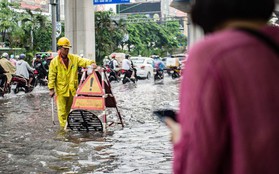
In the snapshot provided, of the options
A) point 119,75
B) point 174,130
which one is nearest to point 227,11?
Answer: point 174,130

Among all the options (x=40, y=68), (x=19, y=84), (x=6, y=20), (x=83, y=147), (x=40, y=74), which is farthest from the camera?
(x=6, y=20)

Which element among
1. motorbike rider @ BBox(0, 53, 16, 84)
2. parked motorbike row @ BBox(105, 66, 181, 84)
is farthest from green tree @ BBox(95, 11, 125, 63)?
motorbike rider @ BBox(0, 53, 16, 84)

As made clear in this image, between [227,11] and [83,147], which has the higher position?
[227,11]

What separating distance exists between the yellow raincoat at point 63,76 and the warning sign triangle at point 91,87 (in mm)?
176

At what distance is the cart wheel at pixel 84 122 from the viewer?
8.99m

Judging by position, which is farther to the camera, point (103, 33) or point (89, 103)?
point (103, 33)

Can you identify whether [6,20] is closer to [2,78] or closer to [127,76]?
[127,76]

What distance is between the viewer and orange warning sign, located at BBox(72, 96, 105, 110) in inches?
356

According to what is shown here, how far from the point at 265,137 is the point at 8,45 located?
43160mm

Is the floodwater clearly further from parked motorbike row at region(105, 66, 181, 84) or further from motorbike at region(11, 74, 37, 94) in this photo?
parked motorbike row at region(105, 66, 181, 84)

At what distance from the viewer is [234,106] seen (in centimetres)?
159

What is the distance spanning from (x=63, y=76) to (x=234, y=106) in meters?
7.68

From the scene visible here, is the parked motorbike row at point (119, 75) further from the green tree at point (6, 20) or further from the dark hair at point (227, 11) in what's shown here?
the dark hair at point (227, 11)

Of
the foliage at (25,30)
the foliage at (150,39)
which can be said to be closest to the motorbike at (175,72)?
the foliage at (25,30)
